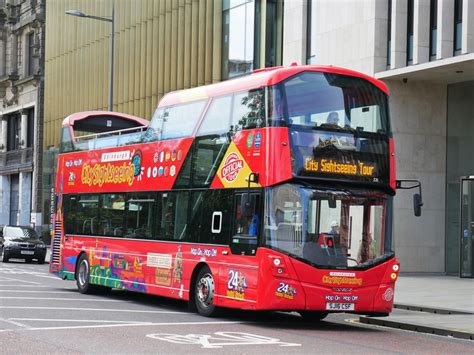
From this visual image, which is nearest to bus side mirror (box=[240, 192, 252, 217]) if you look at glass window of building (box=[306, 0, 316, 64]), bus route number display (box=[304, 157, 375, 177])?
bus route number display (box=[304, 157, 375, 177])

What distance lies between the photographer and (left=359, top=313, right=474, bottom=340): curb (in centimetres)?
1512

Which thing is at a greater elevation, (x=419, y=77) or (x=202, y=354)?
(x=419, y=77)

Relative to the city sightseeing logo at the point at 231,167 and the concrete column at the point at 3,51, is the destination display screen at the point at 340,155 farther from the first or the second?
the concrete column at the point at 3,51

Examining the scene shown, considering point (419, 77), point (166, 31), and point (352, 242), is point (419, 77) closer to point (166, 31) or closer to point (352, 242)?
point (352, 242)

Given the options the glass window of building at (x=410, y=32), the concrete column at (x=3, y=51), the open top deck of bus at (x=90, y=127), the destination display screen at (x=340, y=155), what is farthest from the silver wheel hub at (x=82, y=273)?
the concrete column at (x=3, y=51)

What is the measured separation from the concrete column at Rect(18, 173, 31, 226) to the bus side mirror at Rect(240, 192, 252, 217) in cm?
4918

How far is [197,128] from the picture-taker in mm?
18031

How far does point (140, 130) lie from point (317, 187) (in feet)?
20.5

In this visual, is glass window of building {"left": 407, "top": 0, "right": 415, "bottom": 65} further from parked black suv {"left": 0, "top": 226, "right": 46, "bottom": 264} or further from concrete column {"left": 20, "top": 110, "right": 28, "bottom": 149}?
concrete column {"left": 20, "top": 110, "right": 28, "bottom": 149}

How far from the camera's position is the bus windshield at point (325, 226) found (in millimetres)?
15438

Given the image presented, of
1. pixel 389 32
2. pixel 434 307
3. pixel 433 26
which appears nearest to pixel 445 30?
pixel 433 26

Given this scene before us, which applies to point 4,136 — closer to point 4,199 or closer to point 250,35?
point 4,199

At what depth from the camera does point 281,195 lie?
15.5 m

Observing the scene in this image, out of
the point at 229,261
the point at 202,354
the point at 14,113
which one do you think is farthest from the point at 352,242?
the point at 14,113
